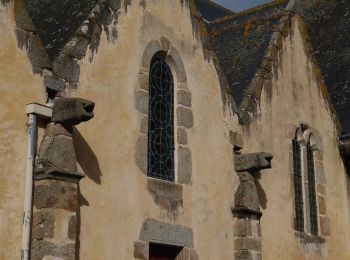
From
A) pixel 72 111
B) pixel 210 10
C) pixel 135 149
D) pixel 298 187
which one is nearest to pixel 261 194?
pixel 298 187

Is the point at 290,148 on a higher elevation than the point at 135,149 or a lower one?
higher

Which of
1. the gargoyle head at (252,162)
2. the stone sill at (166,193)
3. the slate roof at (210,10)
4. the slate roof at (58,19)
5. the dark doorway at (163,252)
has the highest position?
the slate roof at (210,10)

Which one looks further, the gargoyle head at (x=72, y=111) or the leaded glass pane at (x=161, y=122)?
the leaded glass pane at (x=161, y=122)

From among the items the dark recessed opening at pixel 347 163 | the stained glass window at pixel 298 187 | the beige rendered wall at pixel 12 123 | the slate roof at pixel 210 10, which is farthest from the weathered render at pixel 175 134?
the slate roof at pixel 210 10

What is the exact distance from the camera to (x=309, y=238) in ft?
41.9

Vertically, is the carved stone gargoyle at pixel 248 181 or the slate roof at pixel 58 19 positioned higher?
the slate roof at pixel 58 19

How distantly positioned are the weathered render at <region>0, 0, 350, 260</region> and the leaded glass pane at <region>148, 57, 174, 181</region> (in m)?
0.13

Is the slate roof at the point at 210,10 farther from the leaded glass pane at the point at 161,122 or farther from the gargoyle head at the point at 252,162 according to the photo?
the leaded glass pane at the point at 161,122

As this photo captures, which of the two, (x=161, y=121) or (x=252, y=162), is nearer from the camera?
(x=161, y=121)

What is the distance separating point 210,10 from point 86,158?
1329 centimetres

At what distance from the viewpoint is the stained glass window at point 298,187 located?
503 inches

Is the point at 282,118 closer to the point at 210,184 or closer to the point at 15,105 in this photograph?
the point at 210,184

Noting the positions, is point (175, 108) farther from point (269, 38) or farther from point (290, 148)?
point (269, 38)

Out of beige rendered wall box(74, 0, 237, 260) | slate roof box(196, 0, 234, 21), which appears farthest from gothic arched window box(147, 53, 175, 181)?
slate roof box(196, 0, 234, 21)
